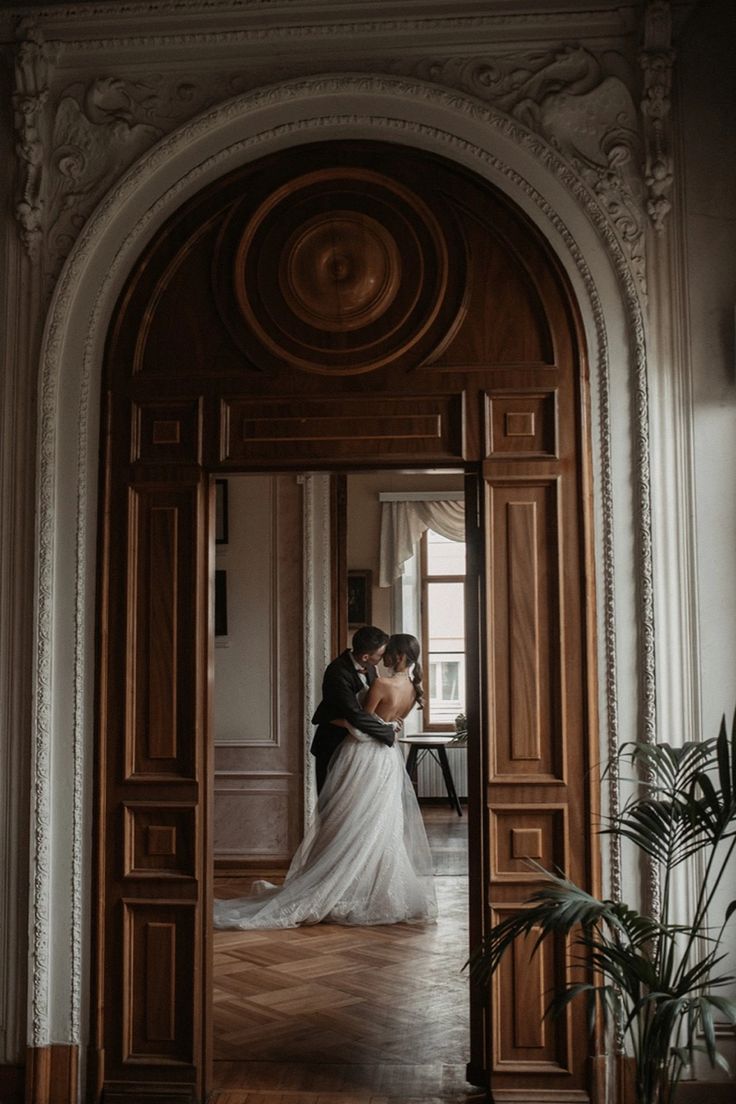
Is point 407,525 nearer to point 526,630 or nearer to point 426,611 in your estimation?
point 426,611

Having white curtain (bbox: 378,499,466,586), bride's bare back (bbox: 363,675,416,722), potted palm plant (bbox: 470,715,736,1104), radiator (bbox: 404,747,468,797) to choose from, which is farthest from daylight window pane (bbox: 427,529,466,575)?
potted palm plant (bbox: 470,715,736,1104)

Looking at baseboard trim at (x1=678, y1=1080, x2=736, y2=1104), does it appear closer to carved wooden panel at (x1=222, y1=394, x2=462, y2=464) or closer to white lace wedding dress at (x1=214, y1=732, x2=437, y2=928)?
carved wooden panel at (x1=222, y1=394, x2=462, y2=464)

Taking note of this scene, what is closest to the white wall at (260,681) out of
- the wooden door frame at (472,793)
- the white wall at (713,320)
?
the wooden door frame at (472,793)

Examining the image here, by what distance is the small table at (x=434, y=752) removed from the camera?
437 inches

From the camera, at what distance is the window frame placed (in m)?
11.9

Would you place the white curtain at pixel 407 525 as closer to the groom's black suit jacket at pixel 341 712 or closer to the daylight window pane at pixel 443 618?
the daylight window pane at pixel 443 618

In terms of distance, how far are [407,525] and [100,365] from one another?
7557 millimetres

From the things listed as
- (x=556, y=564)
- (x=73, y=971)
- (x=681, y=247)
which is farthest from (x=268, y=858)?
(x=681, y=247)

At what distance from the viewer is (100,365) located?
14.2 feet

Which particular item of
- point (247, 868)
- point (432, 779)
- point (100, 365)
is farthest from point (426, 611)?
point (100, 365)

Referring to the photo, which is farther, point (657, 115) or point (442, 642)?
point (442, 642)

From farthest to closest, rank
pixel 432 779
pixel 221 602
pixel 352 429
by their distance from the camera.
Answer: pixel 432 779 → pixel 221 602 → pixel 352 429

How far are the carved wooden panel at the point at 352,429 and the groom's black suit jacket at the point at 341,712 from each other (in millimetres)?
3114

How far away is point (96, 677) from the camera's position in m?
4.20
